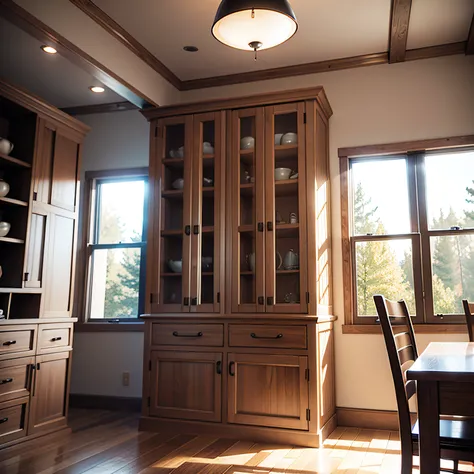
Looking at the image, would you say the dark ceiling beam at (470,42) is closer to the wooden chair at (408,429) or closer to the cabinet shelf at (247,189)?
the cabinet shelf at (247,189)

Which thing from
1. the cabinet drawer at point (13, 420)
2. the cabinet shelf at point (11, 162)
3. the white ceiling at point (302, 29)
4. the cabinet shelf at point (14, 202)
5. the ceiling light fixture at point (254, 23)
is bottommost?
the cabinet drawer at point (13, 420)

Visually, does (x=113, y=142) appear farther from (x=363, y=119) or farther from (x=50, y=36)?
(x=363, y=119)

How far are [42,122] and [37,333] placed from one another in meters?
1.58

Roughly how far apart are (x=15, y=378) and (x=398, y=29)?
3.64m

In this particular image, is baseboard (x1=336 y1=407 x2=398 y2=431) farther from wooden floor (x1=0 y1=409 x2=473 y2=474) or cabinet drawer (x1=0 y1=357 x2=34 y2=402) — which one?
cabinet drawer (x1=0 y1=357 x2=34 y2=402)

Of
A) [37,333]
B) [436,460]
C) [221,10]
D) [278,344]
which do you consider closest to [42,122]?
[37,333]

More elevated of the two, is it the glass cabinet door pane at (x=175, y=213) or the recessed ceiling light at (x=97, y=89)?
the recessed ceiling light at (x=97, y=89)

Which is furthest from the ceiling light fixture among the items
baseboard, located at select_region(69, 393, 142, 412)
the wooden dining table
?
baseboard, located at select_region(69, 393, 142, 412)

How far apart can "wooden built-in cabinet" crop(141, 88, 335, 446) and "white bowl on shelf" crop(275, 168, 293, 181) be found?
0.04ft

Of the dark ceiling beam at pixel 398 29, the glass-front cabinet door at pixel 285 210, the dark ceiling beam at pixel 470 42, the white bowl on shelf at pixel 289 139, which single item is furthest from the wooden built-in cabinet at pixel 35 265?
the dark ceiling beam at pixel 470 42

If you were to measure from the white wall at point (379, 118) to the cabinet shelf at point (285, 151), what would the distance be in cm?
56

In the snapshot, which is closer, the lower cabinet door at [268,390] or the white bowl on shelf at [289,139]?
the lower cabinet door at [268,390]

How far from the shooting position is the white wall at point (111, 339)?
4.68 metres

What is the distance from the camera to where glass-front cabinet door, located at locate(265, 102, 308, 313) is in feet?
12.0
